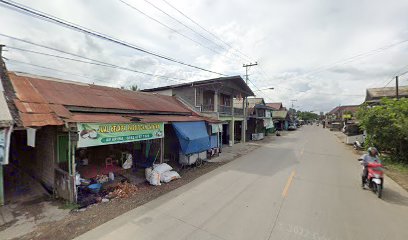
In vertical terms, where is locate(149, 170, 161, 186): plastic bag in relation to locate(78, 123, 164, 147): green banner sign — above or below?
below

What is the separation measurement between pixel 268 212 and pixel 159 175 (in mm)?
4891

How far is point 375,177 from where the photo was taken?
761 cm

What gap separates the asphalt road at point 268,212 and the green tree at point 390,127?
5.45 metres

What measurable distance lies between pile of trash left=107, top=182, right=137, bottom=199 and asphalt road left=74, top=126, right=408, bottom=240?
144 centimetres

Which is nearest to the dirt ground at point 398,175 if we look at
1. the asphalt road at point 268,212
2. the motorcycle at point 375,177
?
the asphalt road at point 268,212

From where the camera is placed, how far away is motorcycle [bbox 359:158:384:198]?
Answer: 7406 mm

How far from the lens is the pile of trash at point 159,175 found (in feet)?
29.4

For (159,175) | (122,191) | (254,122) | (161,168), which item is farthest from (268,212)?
(254,122)

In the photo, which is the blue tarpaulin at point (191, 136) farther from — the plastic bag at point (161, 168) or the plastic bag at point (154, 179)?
the plastic bag at point (154, 179)

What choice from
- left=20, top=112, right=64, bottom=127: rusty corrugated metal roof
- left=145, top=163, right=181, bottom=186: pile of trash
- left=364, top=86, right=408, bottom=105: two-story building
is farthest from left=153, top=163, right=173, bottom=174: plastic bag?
left=364, top=86, right=408, bottom=105: two-story building

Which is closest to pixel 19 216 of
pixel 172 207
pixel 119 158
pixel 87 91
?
pixel 172 207

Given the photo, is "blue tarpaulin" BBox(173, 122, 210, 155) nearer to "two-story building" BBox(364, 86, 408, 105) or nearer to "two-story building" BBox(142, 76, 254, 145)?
"two-story building" BBox(142, 76, 254, 145)

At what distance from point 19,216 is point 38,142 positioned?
3.60 meters

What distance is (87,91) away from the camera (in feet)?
35.0
